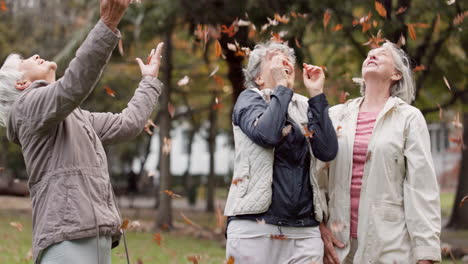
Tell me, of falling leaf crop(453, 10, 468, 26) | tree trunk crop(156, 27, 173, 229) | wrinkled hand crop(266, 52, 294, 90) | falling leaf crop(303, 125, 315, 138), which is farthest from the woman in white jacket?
tree trunk crop(156, 27, 173, 229)

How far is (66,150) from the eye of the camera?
3.38 metres

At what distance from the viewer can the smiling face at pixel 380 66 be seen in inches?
161

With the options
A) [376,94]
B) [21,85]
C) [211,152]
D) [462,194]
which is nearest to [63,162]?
[21,85]

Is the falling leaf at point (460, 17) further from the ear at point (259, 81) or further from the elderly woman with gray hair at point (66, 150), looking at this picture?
the elderly woman with gray hair at point (66, 150)

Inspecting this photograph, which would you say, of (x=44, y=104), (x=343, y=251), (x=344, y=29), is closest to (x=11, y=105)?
(x=44, y=104)

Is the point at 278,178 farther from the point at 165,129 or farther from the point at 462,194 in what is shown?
the point at 462,194

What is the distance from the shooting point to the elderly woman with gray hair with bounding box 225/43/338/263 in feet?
11.9

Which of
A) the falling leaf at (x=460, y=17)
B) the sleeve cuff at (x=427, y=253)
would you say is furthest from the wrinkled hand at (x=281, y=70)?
the falling leaf at (x=460, y=17)

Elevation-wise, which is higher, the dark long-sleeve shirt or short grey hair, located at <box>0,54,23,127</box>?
short grey hair, located at <box>0,54,23,127</box>

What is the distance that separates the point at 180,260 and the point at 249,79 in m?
6.53

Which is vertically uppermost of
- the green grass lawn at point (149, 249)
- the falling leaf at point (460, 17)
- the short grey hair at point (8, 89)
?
the falling leaf at point (460, 17)

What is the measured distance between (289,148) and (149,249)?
27.0ft

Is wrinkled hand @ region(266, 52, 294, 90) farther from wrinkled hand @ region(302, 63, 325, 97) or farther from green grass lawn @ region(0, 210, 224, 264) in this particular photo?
green grass lawn @ region(0, 210, 224, 264)

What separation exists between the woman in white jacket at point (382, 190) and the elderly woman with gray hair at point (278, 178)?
0.20m
